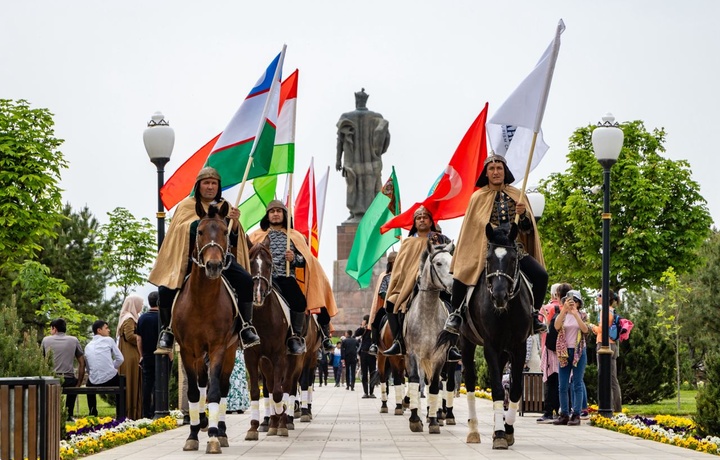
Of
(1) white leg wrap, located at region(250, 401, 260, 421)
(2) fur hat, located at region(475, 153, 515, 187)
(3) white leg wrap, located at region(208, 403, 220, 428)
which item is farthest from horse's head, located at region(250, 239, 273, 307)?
(2) fur hat, located at region(475, 153, 515, 187)

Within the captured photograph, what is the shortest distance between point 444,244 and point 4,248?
24.2m

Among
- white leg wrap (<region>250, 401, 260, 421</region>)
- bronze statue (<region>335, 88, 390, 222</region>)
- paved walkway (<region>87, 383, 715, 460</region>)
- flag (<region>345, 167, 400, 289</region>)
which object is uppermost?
bronze statue (<region>335, 88, 390, 222</region>)

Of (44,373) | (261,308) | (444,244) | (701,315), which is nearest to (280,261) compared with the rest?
(261,308)

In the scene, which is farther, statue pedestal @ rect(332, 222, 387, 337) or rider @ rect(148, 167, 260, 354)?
statue pedestal @ rect(332, 222, 387, 337)

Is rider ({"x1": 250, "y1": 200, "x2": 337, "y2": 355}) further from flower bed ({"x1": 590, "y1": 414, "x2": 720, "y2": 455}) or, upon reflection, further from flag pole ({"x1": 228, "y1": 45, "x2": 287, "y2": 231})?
flower bed ({"x1": 590, "y1": 414, "x2": 720, "y2": 455})

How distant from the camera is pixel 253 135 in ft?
57.9

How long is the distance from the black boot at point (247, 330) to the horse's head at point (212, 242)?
3.01ft

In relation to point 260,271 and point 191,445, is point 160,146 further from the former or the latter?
point 191,445

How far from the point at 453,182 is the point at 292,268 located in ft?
8.71

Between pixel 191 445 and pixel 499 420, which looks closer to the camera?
pixel 191 445

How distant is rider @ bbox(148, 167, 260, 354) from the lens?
14.9 meters

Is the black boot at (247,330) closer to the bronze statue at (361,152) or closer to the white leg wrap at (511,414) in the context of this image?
the white leg wrap at (511,414)

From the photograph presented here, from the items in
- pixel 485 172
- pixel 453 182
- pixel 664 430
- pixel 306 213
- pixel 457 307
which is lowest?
pixel 664 430

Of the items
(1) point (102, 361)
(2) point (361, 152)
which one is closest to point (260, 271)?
(1) point (102, 361)
